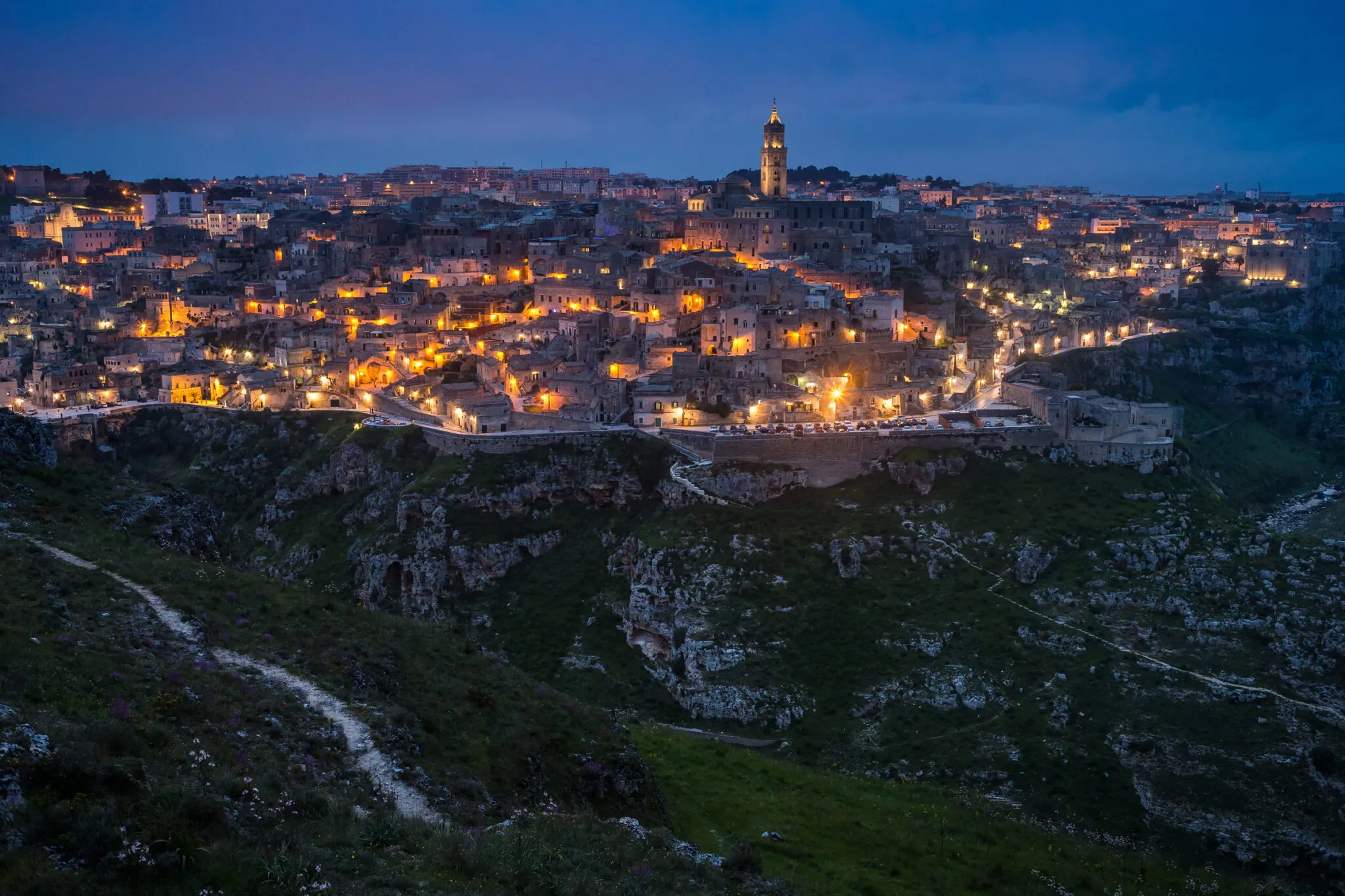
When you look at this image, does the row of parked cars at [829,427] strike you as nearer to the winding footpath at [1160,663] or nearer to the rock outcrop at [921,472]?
the rock outcrop at [921,472]

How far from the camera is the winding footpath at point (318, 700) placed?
1539 cm

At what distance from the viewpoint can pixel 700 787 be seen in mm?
24875

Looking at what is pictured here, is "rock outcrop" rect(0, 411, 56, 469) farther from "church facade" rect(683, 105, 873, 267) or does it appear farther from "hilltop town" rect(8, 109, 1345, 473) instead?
"church facade" rect(683, 105, 873, 267)

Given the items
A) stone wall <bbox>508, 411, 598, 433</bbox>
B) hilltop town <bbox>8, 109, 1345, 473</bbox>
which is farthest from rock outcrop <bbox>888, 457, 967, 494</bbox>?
stone wall <bbox>508, 411, 598, 433</bbox>

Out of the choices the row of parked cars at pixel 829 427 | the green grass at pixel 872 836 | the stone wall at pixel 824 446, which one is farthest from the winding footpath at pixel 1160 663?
the green grass at pixel 872 836

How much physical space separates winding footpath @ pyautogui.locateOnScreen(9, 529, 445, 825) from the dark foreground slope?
0.35m

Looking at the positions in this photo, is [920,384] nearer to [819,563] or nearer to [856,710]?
[819,563]

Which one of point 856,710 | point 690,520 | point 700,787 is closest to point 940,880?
point 700,787

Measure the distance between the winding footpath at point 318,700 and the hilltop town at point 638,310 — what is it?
3220 cm

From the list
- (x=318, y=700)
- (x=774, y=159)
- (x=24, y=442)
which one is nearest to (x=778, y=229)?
(x=774, y=159)

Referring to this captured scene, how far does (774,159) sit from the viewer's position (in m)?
91.6

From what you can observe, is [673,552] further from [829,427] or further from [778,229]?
[778,229]

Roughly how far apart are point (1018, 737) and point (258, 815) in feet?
88.0

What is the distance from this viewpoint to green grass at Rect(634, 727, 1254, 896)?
2189cm
